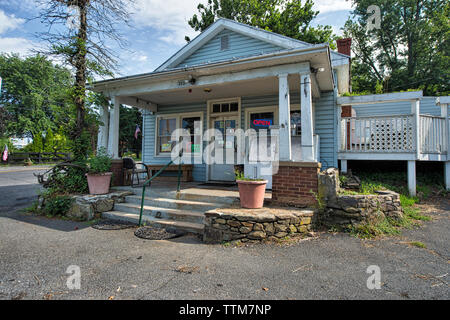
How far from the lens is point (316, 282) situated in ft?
8.01

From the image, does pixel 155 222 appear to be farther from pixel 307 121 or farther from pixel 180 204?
pixel 307 121

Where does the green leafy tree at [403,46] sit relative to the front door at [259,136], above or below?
above

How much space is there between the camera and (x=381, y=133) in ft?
20.5

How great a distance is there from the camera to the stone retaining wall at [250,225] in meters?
3.60

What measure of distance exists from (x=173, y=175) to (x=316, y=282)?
19.4 feet

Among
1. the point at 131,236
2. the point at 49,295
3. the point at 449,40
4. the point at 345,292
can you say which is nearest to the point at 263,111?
→ the point at 131,236

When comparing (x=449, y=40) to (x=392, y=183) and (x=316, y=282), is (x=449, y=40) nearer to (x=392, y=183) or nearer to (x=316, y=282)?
(x=392, y=183)

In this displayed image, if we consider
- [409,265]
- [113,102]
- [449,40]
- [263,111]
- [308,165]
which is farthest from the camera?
[449,40]

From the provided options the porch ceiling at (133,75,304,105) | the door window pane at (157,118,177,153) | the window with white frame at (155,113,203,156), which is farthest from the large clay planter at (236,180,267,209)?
the door window pane at (157,118,177,153)

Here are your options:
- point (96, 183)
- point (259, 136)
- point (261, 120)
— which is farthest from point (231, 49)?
point (96, 183)

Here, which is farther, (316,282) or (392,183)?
(392,183)

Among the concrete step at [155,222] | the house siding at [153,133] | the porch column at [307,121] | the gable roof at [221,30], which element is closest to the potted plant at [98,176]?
the concrete step at [155,222]

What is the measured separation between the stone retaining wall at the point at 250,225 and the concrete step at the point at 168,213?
570 mm

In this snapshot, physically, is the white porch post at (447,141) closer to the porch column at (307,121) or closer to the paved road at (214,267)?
the paved road at (214,267)
